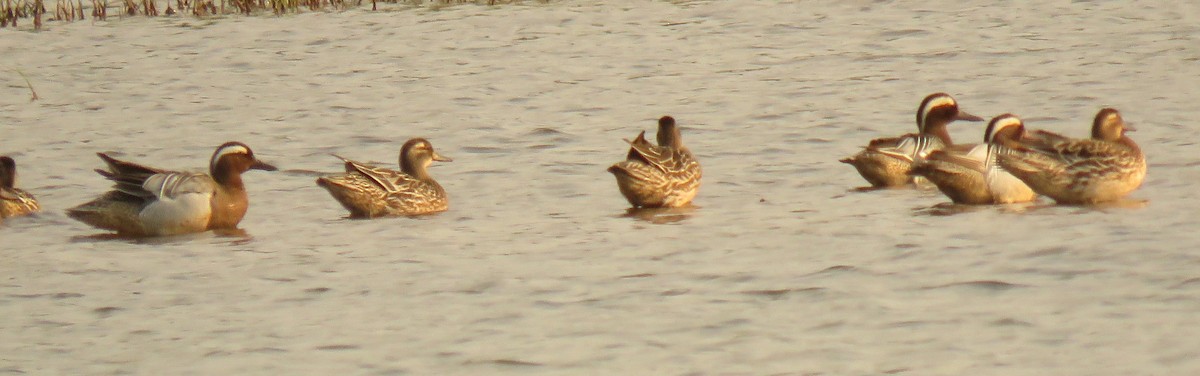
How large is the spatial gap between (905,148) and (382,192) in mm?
3662

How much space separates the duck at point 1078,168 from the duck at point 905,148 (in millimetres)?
879

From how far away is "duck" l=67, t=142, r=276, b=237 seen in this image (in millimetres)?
12375

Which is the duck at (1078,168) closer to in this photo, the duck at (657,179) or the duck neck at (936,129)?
the duck at (657,179)

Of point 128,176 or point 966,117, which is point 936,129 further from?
point 128,176

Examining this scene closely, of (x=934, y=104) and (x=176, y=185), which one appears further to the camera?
(x=934, y=104)

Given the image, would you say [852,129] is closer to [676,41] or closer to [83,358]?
[676,41]

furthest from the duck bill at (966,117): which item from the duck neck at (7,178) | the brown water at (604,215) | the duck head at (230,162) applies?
the duck neck at (7,178)

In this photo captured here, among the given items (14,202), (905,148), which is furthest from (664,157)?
(14,202)

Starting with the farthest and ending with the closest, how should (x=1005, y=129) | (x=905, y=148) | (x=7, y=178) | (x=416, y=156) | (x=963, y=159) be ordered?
(x=416, y=156) → (x=7, y=178) → (x=905, y=148) → (x=1005, y=129) → (x=963, y=159)

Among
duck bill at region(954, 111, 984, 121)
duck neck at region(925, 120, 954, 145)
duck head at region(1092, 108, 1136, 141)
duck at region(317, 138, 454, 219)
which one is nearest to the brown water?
duck at region(317, 138, 454, 219)

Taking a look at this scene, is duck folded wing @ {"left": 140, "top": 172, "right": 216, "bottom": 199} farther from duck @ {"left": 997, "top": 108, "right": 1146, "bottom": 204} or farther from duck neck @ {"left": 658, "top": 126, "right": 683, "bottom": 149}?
duck @ {"left": 997, "top": 108, "right": 1146, "bottom": 204}

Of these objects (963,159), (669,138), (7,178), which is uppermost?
(963,159)

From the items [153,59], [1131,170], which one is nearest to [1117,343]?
[1131,170]

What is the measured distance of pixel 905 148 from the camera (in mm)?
13711
